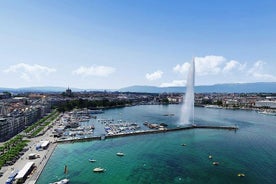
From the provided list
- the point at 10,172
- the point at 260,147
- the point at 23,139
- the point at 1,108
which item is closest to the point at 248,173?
the point at 260,147

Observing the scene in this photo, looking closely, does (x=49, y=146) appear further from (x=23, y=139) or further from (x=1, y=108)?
(x=1, y=108)

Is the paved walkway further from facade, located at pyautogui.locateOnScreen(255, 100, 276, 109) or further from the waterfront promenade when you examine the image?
facade, located at pyautogui.locateOnScreen(255, 100, 276, 109)

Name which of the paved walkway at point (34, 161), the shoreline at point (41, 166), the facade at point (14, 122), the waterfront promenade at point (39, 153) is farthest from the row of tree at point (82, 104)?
the shoreline at point (41, 166)

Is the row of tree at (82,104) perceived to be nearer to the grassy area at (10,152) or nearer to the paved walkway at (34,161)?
the paved walkway at (34,161)

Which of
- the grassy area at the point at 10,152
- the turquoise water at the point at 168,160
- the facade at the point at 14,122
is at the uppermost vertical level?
the facade at the point at 14,122

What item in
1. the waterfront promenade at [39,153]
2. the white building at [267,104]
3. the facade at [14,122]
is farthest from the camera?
the white building at [267,104]

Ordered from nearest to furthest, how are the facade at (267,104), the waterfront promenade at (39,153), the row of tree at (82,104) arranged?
the waterfront promenade at (39,153) → the row of tree at (82,104) → the facade at (267,104)

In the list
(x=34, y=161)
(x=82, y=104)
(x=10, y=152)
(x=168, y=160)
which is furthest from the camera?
(x=82, y=104)

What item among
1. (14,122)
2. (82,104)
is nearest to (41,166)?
(14,122)

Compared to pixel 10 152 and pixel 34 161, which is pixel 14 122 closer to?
pixel 10 152
